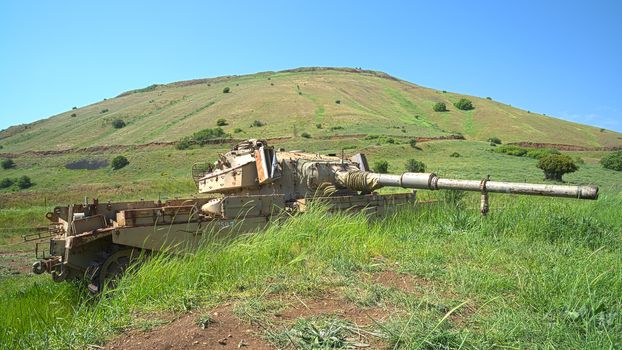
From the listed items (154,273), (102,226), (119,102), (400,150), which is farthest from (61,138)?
(154,273)

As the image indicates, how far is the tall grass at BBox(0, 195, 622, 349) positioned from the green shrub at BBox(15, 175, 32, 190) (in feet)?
131

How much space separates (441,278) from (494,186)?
2972 millimetres

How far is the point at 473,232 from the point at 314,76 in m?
→ 98.1

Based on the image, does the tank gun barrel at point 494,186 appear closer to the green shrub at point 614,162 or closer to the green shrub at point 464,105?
the green shrub at point 614,162

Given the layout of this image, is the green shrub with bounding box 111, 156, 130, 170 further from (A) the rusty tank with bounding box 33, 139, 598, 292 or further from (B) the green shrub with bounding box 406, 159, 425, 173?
(A) the rusty tank with bounding box 33, 139, 598, 292

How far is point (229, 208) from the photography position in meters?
8.81

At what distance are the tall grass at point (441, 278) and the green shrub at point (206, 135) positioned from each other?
44169 millimetres

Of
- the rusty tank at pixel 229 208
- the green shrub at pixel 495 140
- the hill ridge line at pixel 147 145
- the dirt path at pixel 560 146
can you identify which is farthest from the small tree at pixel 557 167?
the rusty tank at pixel 229 208

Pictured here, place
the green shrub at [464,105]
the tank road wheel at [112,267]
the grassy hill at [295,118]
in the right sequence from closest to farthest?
1. the tank road wheel at [112,267]
2. the grassy hill at [295,118]
3. the green shrub at [464,105]

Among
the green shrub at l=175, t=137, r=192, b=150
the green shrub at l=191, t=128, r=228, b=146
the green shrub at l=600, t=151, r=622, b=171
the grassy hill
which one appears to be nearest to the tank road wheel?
the green shrub at l=600, t=151, r=622, b=171

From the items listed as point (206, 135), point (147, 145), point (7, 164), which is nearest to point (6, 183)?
point (7, 164)

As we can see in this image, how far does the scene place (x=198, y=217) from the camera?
8.65 m

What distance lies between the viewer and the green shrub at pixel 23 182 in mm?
41591

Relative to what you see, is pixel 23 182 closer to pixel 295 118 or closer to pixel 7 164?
pixel 7 164
